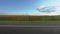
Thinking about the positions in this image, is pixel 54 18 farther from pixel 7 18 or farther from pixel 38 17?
pixel 7 18

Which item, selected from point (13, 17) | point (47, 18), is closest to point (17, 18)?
point (13, 17)

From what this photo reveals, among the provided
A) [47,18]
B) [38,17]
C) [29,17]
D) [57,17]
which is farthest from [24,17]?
[57,17]

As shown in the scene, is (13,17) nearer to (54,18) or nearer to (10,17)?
(10,17)

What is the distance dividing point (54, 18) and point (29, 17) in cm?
423

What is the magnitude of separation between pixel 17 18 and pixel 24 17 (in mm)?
1386

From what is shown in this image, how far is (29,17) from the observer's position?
22703mm

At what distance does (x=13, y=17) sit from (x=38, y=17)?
14.4ft

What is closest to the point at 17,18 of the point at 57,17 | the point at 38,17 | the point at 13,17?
the point at 13,17

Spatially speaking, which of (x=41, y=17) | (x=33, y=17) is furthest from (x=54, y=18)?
(x=33, y=17)

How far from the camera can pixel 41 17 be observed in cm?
2278

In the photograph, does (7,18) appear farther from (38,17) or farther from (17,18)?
(38,17)

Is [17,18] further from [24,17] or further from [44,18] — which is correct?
[44,18]

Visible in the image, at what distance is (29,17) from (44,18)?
2566 mm

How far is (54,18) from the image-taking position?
22.4 metres
